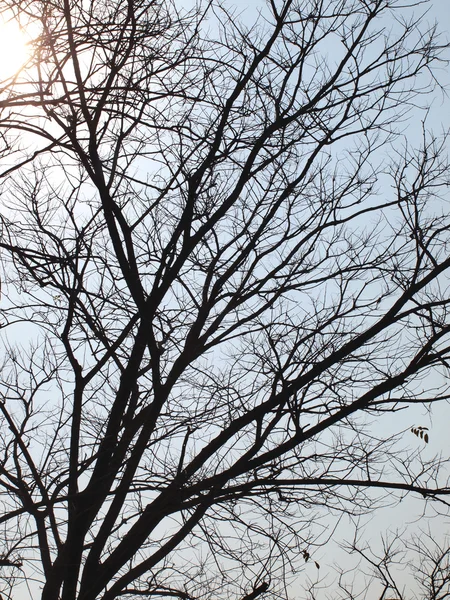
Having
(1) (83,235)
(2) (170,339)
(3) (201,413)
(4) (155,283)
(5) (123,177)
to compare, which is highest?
(5) (123,177)

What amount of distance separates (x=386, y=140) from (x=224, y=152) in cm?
163

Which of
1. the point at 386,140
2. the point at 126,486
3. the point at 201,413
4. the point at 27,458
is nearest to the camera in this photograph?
the point at 126,486

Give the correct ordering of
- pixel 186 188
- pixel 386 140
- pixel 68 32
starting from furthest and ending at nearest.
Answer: pixel 386 140, pixel 186 188, pixel 68 32

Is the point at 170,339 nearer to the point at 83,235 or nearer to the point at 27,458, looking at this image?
the point at 83,235

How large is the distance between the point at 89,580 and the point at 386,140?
425 cm

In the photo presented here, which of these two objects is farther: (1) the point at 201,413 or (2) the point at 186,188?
(2) the point at 186,188

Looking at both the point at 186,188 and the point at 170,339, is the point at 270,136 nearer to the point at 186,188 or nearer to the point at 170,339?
the point at 186,188

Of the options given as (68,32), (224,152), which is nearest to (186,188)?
(224,152)

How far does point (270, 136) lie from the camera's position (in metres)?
4.33

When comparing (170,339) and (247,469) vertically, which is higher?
(170,339)

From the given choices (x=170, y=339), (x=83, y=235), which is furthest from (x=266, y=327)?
(x=83, y=235)

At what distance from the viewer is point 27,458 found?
469 cm

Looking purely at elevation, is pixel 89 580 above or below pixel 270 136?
below

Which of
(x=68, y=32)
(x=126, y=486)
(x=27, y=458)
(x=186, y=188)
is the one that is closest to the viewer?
(x=68, y=32)
